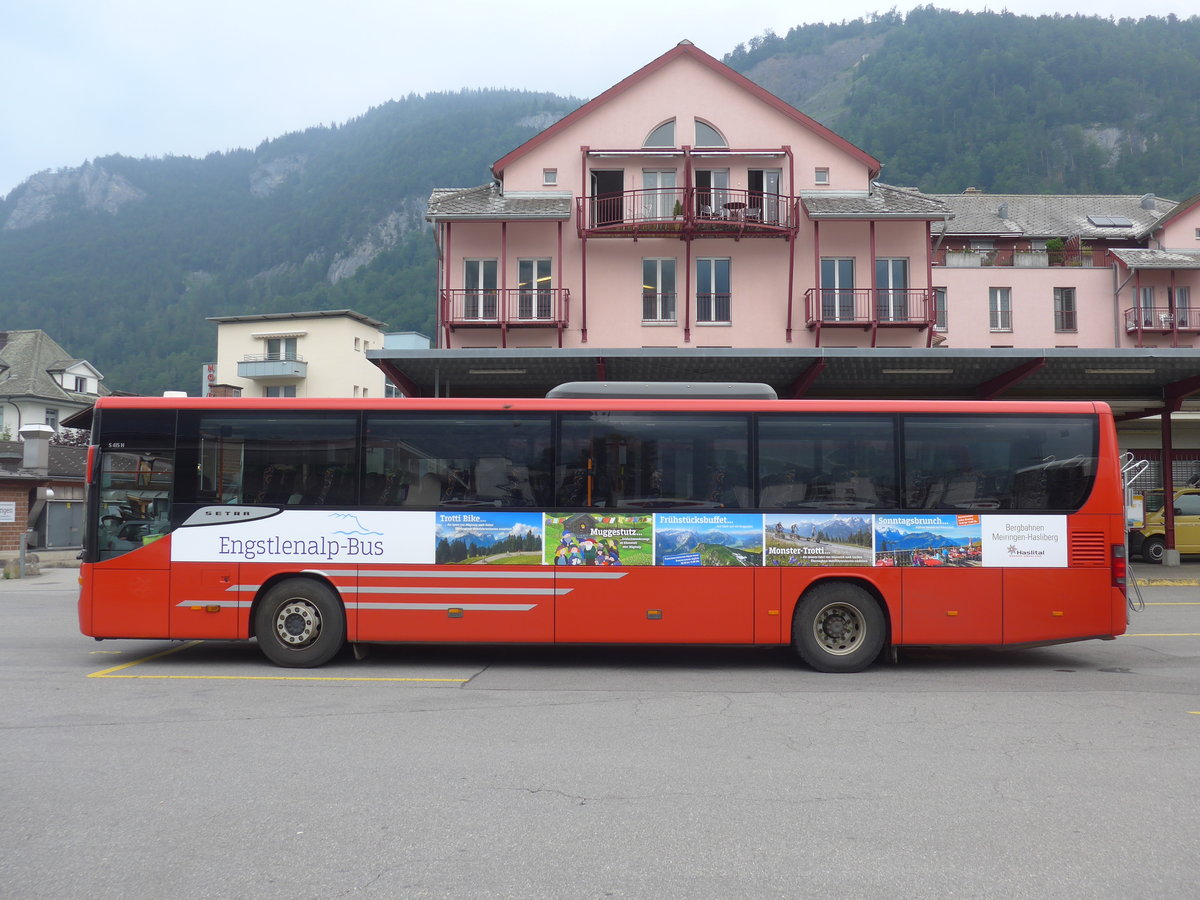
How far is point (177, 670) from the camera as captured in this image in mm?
10180

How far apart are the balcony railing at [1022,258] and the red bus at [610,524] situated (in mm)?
42773

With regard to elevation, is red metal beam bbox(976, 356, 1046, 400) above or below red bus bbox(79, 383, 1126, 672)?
above

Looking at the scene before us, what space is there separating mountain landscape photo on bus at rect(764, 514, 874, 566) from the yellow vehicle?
2070cm

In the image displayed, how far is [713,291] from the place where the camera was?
29672 millimetres

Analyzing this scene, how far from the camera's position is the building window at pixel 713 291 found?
97.1 feet

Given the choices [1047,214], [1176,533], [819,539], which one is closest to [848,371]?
[819,539]

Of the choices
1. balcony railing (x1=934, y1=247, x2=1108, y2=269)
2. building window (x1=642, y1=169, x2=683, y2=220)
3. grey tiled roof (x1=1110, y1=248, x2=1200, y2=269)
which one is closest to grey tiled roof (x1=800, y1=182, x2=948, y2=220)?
building window (x1=642, y1=169, x2=683, y2=220)

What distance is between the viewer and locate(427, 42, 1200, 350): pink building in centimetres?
2884

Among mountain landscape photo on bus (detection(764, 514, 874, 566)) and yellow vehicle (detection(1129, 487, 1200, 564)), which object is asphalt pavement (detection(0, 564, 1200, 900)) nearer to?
mountain landscape photo on bus (detection(764, 514, 874, 566))

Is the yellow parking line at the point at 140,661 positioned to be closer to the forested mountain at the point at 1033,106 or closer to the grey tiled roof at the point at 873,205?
the grey tiled roof at the point at 873,205

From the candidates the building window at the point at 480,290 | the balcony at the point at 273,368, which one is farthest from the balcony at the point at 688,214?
the balcony at the point at 273,368

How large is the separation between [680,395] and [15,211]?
187 m

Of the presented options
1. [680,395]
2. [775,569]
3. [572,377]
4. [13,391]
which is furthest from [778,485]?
[13,391]

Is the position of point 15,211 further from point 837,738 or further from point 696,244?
point 837,738
